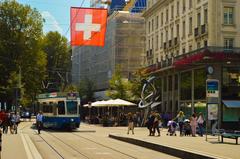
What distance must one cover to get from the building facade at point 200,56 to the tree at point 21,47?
1747cm

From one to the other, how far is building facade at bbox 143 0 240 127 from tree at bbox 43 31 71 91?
1697 inches

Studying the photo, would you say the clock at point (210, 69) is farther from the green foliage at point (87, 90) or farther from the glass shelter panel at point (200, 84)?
the green foliage at point (87, 90)

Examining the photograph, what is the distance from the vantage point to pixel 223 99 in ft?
168

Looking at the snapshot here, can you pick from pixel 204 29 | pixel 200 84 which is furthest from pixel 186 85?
pixel 204 29

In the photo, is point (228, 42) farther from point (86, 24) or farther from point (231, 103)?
point (86, 24)

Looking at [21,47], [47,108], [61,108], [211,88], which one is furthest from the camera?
[21,47]

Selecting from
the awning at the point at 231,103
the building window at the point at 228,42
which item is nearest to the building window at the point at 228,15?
the building window at the point at 228,42

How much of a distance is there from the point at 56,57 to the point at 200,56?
6246 cm

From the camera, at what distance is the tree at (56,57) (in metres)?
107

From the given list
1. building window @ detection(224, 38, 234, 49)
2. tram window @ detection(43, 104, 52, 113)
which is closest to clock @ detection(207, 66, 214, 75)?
building window @ detection(224, 38, 234, 49)

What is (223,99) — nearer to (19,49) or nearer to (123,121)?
(123,121)

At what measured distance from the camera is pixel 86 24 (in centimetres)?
2566

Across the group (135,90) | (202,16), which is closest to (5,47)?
(135,90)

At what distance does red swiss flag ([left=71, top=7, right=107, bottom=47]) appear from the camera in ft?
84.0
